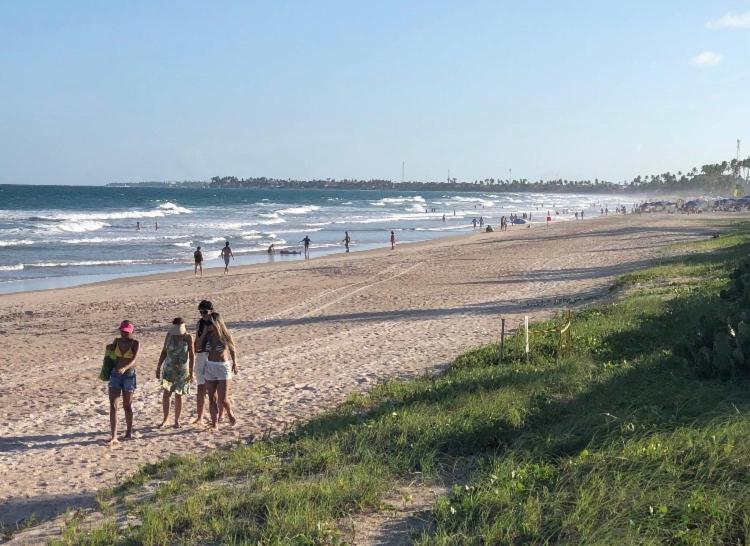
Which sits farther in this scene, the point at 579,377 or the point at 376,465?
the point at 579,377

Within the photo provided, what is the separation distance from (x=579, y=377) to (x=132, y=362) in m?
4.82

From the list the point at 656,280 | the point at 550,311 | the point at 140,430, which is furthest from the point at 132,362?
the point at 656,280

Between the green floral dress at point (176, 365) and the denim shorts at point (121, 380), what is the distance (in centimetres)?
46

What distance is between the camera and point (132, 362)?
8812mm

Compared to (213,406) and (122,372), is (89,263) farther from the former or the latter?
(122,372)

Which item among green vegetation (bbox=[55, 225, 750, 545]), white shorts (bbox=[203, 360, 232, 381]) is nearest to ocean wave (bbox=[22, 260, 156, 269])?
white shorts (bbox=[203, 360, 232, 381])

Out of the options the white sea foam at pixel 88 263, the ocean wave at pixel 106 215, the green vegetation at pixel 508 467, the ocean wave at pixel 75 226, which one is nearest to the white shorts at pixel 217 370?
the green vegetation at pixel 508 467

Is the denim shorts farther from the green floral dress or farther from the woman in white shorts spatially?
the woman in white shorts

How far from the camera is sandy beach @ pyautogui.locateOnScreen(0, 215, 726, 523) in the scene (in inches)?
345

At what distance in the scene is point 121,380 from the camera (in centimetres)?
883

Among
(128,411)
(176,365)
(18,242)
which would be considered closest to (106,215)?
(18,242)

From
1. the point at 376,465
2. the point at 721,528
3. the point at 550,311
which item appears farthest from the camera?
the point at 550,311

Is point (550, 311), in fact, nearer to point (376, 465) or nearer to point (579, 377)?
point (579, 377)

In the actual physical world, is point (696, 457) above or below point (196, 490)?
above
